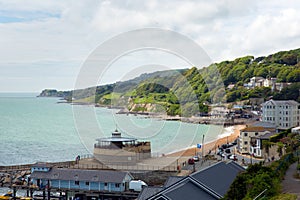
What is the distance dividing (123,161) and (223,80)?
3134 inches

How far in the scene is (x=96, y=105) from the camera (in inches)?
5069

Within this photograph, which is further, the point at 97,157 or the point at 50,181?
the point at 97,157

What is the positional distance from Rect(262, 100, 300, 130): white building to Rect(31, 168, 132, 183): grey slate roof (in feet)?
91.7

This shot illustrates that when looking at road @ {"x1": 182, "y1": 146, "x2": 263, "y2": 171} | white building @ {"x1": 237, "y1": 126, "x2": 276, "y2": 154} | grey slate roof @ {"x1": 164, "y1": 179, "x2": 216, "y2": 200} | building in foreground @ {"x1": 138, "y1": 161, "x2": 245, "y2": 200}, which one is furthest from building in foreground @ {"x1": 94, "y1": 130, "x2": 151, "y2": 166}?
grey slate roof @ {"x1": 164, "y1": 179, "x2": 216, "y2": 200}

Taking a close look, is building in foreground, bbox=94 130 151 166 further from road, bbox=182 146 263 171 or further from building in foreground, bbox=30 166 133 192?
building in foreground, bbox=30 166 133 192

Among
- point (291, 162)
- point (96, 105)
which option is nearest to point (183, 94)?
point (96, 105)

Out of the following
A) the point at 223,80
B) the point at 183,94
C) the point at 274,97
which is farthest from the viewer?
the point at 223,80

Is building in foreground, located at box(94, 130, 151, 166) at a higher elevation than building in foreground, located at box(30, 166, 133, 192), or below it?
higher

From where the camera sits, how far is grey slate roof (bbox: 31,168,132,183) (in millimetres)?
23469

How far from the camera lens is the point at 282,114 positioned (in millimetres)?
47500

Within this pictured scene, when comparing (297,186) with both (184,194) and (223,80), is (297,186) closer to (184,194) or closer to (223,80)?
(184,194)

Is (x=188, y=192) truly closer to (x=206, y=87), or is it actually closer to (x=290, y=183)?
(x=290, y=183)

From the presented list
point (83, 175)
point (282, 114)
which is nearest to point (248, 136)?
point (282, 114)

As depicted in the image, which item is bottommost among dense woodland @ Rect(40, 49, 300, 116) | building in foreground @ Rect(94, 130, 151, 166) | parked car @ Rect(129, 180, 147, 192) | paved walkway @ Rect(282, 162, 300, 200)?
parked car @ Rect(129, 180, 147, 192)
